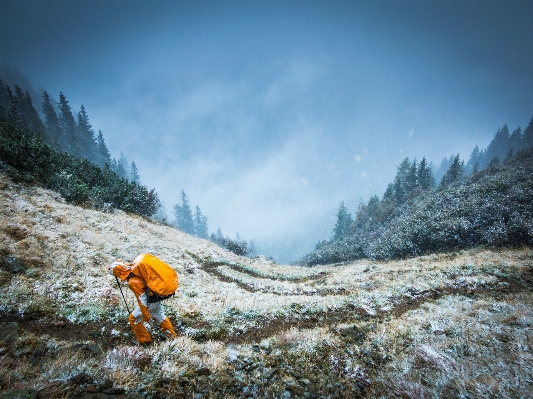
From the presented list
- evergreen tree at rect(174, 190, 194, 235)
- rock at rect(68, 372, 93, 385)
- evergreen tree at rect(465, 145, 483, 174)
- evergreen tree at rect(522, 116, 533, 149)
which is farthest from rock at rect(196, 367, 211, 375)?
evergreen tree at rect(465, 145, 483, 174)

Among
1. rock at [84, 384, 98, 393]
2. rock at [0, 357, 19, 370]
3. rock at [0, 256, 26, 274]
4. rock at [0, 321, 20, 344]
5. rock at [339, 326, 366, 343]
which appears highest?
rock at [0, 256, 26, 274]

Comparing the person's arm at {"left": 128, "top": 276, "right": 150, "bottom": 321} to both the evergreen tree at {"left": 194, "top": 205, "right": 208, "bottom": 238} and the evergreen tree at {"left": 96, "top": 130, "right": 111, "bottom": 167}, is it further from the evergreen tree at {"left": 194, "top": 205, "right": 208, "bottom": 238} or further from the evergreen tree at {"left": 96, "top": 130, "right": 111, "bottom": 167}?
the evergreen tree at {"left": 194, "top": 205, "right": 208, "bottom": 238}

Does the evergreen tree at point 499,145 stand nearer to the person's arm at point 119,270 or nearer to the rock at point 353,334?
the rock at point 353,334

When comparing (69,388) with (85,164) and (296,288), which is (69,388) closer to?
(296,288)

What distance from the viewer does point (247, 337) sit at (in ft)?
27.5

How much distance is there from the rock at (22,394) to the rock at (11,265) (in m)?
7.35

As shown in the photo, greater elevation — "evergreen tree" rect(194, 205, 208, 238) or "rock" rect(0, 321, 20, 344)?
"evergreen tree" rect(194, 205, 208, 238)

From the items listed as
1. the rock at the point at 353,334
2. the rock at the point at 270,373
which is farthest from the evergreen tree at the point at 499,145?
the rock at the point at 270,373

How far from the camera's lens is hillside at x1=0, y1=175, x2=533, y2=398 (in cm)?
505

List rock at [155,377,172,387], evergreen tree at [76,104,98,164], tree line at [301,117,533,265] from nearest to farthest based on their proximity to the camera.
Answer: rock at [155,377,172,387]
tree line at [301,117,533,265]
evergreen tree at [76,104,98,164]

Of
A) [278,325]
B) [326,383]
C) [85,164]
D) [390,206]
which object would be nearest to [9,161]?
[85,164]

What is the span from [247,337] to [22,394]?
6.06 m

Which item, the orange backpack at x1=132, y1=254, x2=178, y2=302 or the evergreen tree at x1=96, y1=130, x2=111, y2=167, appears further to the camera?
the evergreen tree at x1=96, y1=130, x2=111, y2=167

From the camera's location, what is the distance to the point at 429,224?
1171 inches
